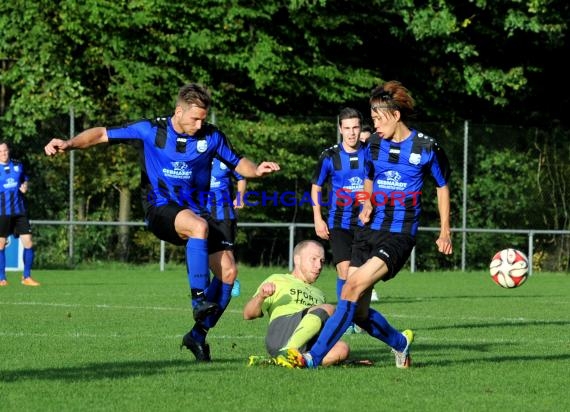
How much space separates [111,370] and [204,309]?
73 centimetres

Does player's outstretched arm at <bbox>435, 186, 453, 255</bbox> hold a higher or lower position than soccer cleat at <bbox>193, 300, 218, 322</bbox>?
higher

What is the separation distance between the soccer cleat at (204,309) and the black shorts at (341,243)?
335 centimetres

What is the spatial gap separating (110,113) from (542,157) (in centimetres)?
868

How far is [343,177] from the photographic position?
37.8ft

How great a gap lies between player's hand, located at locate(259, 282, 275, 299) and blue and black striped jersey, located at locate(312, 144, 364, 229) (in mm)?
3483

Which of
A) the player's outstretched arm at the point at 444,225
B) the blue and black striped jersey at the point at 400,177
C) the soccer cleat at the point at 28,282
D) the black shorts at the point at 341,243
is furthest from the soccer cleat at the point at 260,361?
the soccer cleat at the point at 28,282

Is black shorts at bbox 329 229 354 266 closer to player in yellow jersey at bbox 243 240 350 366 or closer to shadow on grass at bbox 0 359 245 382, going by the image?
player in yellow jersey at bbox 243 240 350 366

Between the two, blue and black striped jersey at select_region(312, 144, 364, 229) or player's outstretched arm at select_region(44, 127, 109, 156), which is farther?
blue and black striped jersey at select_region(312, 144, 364, 229)

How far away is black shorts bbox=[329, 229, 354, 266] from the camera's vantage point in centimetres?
1145

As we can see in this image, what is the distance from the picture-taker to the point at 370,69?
2831 centimetres

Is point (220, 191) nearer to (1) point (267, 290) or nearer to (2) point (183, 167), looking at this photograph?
(2) point (183, 167)

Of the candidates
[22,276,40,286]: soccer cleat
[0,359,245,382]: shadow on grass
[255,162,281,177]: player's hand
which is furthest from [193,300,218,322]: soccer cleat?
Result: [22,276,40,286]: soccer cleat

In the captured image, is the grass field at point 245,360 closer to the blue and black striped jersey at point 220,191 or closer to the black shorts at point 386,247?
the black shorts at point 386,247

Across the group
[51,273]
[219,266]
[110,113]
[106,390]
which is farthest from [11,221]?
[106,390]
